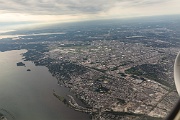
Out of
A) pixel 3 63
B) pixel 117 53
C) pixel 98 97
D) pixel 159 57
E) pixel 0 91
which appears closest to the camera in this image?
pixel 98 97

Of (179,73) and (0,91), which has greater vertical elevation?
(179,73)

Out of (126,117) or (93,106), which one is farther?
(93,106)

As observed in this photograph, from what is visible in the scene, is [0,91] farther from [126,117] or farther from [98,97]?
[126,117]

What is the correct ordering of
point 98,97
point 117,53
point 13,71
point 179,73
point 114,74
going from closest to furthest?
point 179,73 < point 98,97 < point 114,74 < point 13,71 < point 117,53

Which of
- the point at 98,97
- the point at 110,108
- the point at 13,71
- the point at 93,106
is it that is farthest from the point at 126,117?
the point at 13,71

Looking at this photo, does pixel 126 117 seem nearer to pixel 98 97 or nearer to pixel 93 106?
pixel 93 106

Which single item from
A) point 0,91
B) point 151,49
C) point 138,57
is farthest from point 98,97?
point 151,49
